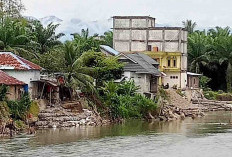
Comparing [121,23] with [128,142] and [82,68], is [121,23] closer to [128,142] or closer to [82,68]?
[82,68]

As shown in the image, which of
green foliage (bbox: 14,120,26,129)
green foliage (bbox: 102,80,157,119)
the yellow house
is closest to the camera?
green foliage (bbox: 14,120,26,129)

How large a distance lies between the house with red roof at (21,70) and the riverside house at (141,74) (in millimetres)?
10162

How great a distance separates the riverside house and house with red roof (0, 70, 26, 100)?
12.1m

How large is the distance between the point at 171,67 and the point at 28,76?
23753mm

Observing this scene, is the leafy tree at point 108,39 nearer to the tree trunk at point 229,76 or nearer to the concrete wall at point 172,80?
the concrete wall at point 172,80

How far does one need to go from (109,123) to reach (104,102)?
6.37 feet

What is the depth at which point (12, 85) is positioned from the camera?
3338cm

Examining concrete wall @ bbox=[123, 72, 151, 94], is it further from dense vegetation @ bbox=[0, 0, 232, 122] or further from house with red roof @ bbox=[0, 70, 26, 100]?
house with red roof @ bbox=[0, 70, 26, 100]

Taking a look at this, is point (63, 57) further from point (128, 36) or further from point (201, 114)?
point (128, 36)

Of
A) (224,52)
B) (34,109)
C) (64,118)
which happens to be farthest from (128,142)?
(224,52)

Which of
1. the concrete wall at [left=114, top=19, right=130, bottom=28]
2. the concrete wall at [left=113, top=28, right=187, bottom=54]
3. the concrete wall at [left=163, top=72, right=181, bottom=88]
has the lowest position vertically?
the concrete wall at [left=163, top=72, right=181, bottom=88]

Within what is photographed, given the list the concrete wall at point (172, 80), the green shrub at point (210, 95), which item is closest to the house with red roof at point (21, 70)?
the concrete wall at point (172, 80)

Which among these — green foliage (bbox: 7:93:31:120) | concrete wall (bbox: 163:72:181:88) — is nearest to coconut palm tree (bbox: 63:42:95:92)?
green foliage (bbox: 7:93:31:120)

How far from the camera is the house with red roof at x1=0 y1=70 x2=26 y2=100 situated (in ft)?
108
